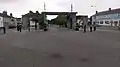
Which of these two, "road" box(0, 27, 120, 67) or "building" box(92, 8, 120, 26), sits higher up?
"building" box(92, 8, 120, 26)

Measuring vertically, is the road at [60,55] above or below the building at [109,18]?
below

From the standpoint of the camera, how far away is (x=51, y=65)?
33.1ft

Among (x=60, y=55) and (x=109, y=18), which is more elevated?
(x=109, y=18)

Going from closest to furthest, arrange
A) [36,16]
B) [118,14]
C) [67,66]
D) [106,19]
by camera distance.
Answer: [67,66] < [36,16] < [118,14] < [106,19]

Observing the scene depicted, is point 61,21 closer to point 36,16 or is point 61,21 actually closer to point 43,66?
point 36,16

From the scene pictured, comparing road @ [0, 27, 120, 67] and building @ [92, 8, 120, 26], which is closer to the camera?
road @ [0, 27, 120, 67]

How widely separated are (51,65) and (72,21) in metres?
69.7

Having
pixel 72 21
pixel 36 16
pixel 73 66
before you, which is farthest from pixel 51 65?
pixel 36 16

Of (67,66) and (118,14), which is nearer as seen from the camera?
(67,66)

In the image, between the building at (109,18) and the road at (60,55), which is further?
the building at (109,18)

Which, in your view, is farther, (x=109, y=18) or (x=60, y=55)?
(x=109, y=18)

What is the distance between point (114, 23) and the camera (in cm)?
11462

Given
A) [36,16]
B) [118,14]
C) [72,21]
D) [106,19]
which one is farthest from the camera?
[106,19]

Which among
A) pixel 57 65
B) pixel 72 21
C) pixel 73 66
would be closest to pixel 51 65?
pixel 57 65
